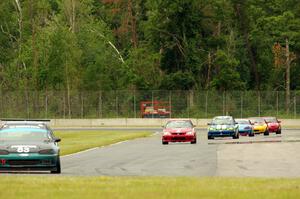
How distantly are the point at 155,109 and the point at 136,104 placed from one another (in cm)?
207

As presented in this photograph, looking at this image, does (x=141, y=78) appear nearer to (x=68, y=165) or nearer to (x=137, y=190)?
(x=68, y=165)

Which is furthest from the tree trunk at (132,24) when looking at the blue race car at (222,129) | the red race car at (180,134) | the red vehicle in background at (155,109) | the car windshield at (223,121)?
the red race car at (180,134)

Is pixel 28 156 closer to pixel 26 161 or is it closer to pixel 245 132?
pixel 26 161

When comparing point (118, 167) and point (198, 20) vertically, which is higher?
point (198, 20)

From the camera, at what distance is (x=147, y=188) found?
59.9 ft

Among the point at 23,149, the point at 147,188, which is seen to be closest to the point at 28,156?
the point at 23,149

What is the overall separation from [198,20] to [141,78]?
31.1ft

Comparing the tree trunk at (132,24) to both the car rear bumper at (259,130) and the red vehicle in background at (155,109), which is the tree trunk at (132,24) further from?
the car rear bumper at (259,130)

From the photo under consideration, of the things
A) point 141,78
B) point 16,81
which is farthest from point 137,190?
point 16,81

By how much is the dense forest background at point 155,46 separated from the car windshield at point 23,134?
74368 millimetres

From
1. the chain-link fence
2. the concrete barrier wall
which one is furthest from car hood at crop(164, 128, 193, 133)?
the chain-link fence

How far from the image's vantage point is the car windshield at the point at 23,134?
85.0 ft

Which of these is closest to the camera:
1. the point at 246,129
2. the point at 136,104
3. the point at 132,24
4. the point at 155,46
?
the point at 246,129

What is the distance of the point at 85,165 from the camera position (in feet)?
95.8
